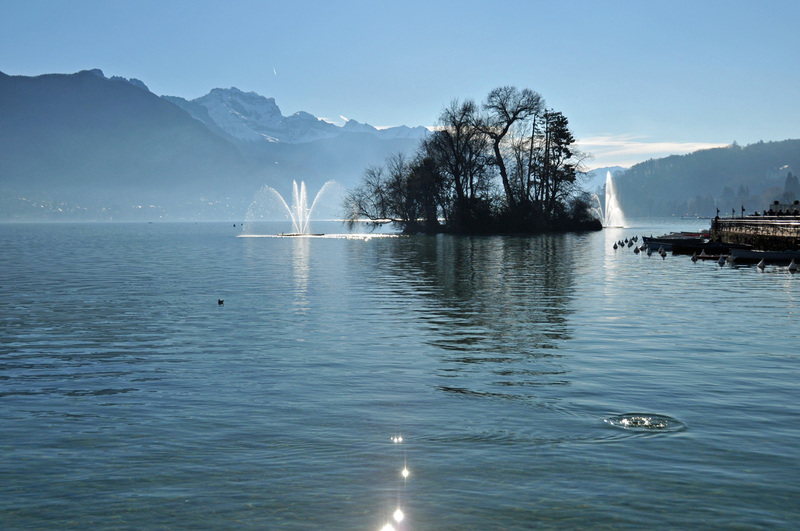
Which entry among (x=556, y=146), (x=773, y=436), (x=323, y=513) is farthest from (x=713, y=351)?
(x=556, y=146)

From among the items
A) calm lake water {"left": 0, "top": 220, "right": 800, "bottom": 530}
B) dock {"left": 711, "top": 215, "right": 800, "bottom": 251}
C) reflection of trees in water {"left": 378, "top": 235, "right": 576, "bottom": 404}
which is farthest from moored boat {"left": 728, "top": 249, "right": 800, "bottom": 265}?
calm lake water {"left": 0, "top": 220, "right": 800, "bottom": 530}

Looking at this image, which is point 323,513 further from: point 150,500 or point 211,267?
point 211,267

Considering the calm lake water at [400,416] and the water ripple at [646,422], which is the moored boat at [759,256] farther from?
the water ripple at [646,422]

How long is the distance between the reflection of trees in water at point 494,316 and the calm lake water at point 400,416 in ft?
0.54

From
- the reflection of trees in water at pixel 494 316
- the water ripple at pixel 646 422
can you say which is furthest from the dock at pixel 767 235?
Result: the water ripple at pixel 646 422

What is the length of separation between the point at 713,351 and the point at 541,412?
9.29 m

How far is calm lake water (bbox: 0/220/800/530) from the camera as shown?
960 centimetres

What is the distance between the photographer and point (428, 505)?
964 cm

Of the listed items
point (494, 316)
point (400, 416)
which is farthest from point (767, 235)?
point (400, 416)

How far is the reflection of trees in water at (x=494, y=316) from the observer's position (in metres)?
17.9

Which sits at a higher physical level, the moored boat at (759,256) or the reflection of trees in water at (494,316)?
the moored boat at (759,256)

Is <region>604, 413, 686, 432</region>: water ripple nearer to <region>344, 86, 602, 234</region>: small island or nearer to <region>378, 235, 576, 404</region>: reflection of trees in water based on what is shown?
<region>378, 235, 576, 404</region>: reflection of trees in water

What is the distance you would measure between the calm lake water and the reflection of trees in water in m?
0.16

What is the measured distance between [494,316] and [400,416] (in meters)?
15.9
